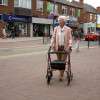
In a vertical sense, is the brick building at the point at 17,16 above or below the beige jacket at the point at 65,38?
above

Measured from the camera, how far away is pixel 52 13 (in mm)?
62781

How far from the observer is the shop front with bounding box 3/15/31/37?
49969 millimetres

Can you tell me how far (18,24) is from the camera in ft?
176

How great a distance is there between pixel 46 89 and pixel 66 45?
1.69 m

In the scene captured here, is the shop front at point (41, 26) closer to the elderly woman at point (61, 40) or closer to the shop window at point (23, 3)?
the shop window at point (23, 3)

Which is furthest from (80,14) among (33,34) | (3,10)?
(3,10)

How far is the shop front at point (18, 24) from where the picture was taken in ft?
164

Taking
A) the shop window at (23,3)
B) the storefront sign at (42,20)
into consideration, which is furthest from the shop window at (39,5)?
the shop window at (23,3)

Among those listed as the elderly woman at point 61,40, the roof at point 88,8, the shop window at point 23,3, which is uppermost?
the roof at point 88,8

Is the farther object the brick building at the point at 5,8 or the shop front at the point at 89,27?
the shop front at the point at 89,27

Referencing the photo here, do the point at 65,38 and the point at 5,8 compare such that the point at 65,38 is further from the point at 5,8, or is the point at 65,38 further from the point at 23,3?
the point at 23,3

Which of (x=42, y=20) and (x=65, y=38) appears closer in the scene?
(x=65, y=38)

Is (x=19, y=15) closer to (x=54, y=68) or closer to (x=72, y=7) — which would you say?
(x=72, y=7)

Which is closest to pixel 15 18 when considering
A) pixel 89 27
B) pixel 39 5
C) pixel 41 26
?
pixel 39 5
